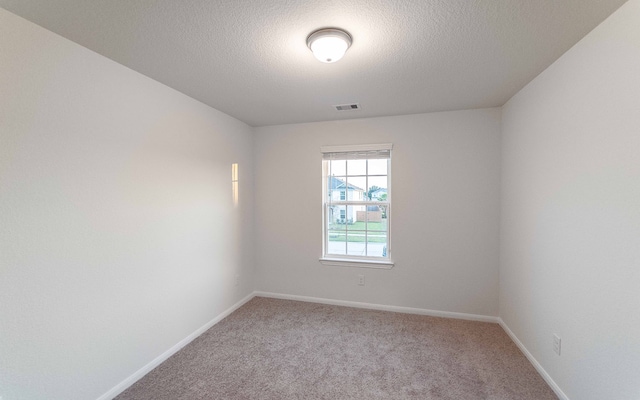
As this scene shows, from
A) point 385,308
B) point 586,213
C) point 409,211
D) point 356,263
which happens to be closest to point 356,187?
point 409,211

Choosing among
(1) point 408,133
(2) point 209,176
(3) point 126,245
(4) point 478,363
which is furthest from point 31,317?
(1) point 408,133

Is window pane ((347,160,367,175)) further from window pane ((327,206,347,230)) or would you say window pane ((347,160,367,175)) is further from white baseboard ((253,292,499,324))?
white baseboard ((253,292,499,324))

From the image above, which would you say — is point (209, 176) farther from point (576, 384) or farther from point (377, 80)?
point (576, 384)

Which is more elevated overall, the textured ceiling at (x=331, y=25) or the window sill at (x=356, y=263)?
the textured ceiling at (x=331, y=25)

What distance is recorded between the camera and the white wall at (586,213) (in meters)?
1.40

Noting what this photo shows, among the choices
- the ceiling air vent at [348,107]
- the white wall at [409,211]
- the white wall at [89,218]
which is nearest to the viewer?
the white wall at [89,218]

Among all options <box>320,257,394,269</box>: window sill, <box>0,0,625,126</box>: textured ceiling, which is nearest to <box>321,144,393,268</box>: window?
<box>320,257,394,269</box>: window sill

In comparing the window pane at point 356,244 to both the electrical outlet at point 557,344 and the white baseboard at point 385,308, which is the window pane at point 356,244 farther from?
the electrical outlet at point 557,344

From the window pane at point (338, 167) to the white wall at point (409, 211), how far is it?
182 millimetres

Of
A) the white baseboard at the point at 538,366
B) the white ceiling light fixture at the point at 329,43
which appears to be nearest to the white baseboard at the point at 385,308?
the white baseboard at the point at 538,366

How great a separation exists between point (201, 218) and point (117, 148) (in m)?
1.09

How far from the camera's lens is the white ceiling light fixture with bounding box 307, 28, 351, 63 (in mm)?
1621

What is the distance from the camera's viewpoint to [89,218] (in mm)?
1850

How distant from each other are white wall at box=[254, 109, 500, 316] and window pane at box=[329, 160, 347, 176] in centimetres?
18
